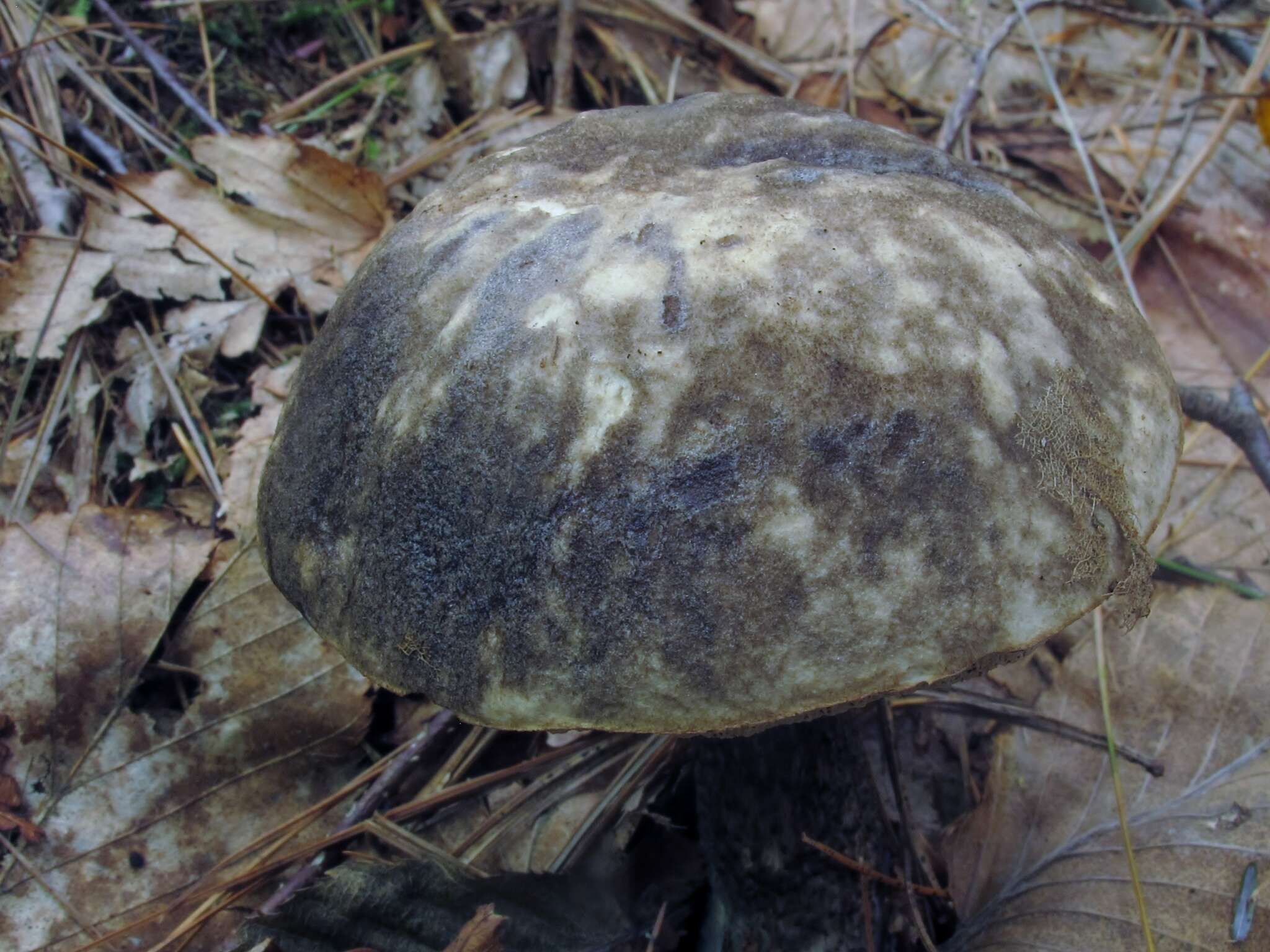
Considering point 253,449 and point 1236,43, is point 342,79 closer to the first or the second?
point 253,449

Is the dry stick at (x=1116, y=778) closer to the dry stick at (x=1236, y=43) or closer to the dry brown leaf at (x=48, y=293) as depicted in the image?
the dry stick at (x=1236, y=43)

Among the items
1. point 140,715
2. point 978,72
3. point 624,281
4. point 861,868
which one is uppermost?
point 624,281

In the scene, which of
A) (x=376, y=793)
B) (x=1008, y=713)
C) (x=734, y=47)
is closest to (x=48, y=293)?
(x=376, y=793)

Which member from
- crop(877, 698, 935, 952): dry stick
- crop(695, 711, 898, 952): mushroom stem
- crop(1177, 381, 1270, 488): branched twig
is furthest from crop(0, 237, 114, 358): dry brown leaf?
crop(1177, 381, 1270, 488): branched twig

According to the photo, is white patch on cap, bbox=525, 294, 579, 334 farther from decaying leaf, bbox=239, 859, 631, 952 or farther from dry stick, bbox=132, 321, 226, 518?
dry stick, bbox=132, 321, 226, 518

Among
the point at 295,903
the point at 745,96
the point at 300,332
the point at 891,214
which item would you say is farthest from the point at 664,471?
the point at 300,332

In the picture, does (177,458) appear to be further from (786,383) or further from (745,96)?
(786,383)
